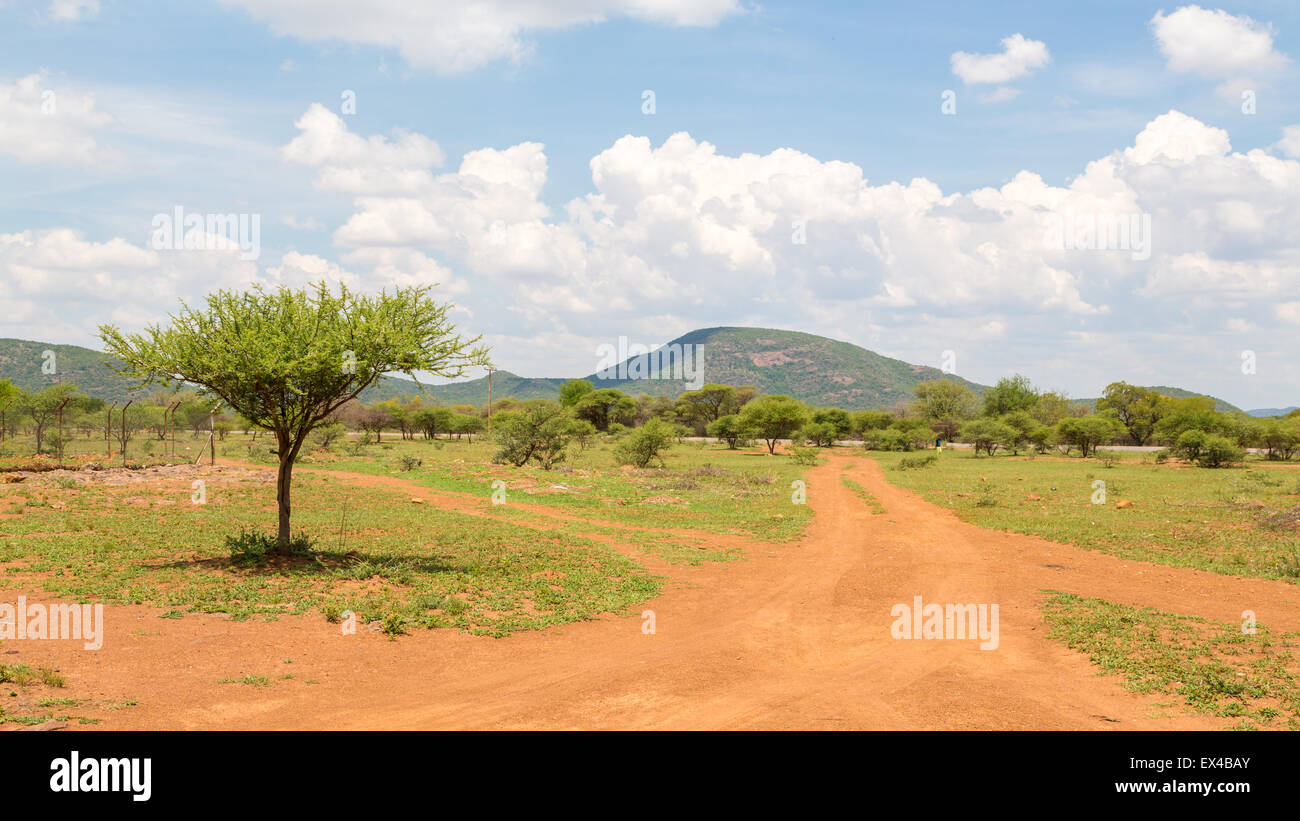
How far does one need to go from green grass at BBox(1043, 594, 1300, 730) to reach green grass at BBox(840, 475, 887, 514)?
45.1ft

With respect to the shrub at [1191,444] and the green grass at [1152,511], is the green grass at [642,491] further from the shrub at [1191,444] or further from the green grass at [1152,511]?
the shrub at [1191,444]

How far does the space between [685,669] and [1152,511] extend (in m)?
23.6

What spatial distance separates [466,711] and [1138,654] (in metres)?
9.29

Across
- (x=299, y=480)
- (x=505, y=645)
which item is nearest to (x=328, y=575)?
(x=505, y=645)

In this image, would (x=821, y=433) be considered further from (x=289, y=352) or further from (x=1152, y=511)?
(x=289, y=352)

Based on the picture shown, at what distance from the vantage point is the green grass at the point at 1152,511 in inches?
703

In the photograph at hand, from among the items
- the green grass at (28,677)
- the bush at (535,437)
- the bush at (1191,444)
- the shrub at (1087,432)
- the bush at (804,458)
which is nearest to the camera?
the green grass at (28,677)

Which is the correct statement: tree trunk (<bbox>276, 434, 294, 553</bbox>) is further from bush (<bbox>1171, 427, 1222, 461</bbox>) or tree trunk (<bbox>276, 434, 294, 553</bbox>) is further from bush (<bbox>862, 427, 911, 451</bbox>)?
bush (<bbox>862, 427, 911, 451</bbox>)

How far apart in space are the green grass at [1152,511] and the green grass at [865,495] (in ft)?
8.23

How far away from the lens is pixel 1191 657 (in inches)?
389

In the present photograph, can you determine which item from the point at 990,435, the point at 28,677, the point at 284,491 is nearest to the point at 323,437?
the point at 284,491

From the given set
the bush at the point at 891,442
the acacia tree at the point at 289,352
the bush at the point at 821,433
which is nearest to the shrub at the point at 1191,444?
the bush at the point at 891,442

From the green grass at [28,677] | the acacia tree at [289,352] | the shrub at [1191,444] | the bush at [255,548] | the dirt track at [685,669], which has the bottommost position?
the dirt track at [685,669]
